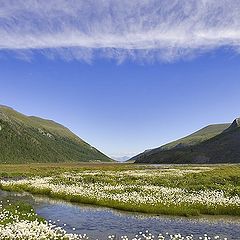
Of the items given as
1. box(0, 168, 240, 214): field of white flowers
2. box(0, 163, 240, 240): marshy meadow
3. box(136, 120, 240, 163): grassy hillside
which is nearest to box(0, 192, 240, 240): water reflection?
box(0, 163, 240, 240): marshy meadow

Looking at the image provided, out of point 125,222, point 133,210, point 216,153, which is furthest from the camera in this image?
point 216,153

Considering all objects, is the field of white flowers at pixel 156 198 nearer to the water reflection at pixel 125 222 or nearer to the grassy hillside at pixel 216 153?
the water reflection at pixel 125 222

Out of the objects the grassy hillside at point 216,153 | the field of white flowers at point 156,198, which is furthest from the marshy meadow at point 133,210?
the grassy hillside at point 216,153

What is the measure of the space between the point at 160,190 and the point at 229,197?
276 inches

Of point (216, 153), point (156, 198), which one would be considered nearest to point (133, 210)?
point (156, 198)

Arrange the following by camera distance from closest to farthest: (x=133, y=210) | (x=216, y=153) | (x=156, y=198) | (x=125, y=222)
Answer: (x=125, y=222)
(x=133, y=210)
(x=156, y=198)
(x=216, y=153)

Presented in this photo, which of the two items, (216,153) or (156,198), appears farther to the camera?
(216,153)

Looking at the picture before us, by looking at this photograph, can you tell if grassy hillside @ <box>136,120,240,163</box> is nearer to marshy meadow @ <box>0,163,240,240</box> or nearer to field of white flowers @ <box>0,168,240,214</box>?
field of white flowers @ <box>0,168,240,214</box>

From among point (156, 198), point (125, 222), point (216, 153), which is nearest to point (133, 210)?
point (156, 198)

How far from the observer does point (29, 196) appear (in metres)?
37.6

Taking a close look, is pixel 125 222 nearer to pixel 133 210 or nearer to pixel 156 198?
pixel 133 210

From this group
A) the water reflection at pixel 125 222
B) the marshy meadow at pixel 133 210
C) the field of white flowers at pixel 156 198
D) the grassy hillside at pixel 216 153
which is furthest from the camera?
the grassy hillside at pixel 216 153

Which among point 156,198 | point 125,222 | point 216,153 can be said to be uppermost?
point 216,153

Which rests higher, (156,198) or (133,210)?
(156,198)
